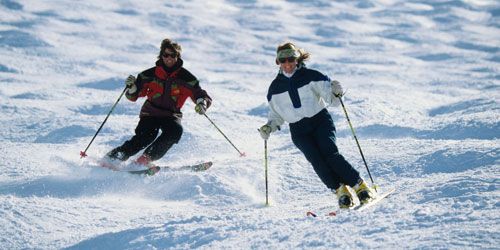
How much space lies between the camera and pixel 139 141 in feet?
19.9

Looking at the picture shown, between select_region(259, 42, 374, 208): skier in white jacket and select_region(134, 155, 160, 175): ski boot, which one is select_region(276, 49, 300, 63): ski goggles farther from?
select_region(134, 155, 160, 175): ski boot

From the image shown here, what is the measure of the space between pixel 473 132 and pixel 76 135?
536 centimetres

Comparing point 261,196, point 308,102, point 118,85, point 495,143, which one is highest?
point 308,102

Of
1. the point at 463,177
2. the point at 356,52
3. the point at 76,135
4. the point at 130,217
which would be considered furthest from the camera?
the point at 356,52

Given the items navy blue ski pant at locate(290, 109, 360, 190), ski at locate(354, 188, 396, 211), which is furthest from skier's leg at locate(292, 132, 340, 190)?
ski at locate(354, 188, 396, 211)

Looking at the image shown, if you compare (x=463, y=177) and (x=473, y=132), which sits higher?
(x=463, y=177)

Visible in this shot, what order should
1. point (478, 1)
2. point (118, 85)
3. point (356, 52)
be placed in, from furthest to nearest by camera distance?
1. point (478, 1)
2. point (356, 52)
3. point (118, 85)

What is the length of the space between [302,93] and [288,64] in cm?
28

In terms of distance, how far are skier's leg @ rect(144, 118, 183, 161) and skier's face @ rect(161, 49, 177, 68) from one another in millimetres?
666

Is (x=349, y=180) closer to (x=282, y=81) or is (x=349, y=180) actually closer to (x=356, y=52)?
(x=282, y=81)

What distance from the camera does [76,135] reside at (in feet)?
25.4

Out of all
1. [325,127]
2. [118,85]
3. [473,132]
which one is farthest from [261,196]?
[118,85]

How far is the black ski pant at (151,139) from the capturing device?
19.7 ft

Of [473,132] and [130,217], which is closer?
[130,217]
